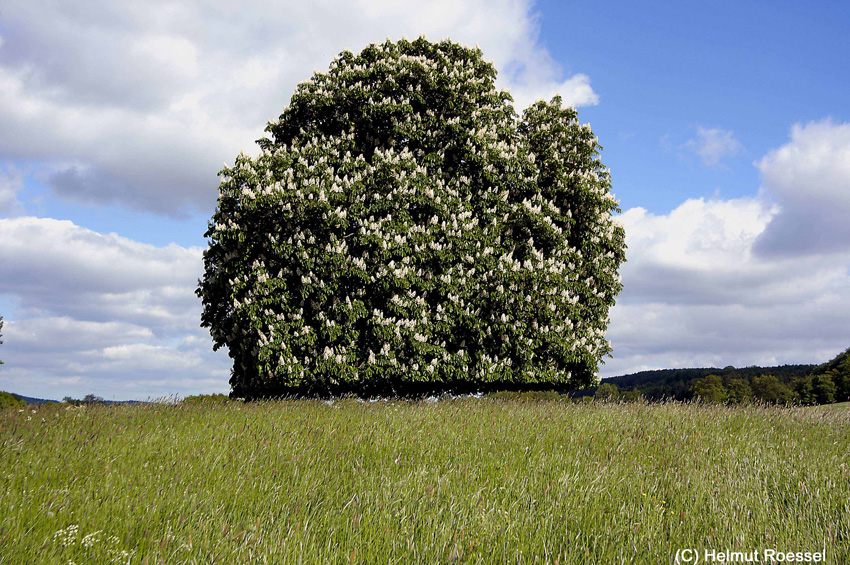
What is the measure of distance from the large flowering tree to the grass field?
6079 millimetres

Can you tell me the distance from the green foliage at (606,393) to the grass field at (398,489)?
5.54m

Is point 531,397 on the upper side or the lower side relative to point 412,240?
lower

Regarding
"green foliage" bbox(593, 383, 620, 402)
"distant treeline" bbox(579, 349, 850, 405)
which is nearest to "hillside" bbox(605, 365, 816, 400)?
"distant treeline" bbox(579, 349, 850, 405)

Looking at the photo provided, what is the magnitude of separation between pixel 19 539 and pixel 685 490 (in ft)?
22.2

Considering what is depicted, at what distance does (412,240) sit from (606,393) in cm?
828

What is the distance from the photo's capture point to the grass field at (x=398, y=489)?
14.4ft

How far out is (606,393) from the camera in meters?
17.8

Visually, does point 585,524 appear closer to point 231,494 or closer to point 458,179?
point 231,494

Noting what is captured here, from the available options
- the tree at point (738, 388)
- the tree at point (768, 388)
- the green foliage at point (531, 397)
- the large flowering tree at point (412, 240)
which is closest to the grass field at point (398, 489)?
the green foliage at point (531, 397)

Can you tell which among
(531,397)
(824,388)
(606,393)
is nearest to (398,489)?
(531,397)

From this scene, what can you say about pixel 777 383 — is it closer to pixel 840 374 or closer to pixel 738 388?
pixel 738 388

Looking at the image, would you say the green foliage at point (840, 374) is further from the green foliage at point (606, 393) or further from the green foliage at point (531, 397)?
the green foliage at point (531, 397)

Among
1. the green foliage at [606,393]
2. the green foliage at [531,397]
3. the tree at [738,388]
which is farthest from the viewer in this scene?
the tree at [738,388]

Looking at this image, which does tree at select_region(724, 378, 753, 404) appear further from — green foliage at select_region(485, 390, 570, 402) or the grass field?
the grass field
